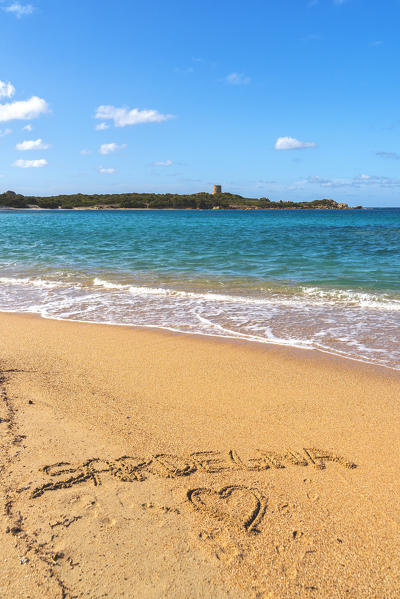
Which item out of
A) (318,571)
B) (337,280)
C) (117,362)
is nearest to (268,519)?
(318,571)

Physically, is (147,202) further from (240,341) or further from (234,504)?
(234,504)

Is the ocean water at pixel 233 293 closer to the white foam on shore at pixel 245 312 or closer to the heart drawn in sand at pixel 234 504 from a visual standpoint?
the white foam on shore at pixel 245 312

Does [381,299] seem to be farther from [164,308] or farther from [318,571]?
[318,571]

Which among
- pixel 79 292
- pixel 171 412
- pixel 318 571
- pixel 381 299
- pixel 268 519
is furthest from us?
pixel 79 292

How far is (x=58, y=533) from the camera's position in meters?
2.27

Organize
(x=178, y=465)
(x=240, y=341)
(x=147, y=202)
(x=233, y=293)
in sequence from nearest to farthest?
(x=178, y=465) → (x=240, y=341) → (x=233, y=293) → (x=147, y=202)

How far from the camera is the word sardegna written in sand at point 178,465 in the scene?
277cm

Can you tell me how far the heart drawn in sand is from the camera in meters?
2.44

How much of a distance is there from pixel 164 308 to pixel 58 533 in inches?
241

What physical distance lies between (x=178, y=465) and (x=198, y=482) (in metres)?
0.23

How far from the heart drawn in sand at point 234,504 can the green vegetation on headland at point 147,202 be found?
113m

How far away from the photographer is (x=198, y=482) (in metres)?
2.76

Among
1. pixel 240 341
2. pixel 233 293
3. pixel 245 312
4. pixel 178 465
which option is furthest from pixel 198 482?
pixel 233 293

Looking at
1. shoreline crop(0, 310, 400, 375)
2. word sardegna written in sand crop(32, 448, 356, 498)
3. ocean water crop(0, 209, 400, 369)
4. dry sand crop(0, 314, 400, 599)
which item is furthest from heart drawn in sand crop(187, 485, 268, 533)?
ocean water crop(0, 209, 400, 369)
